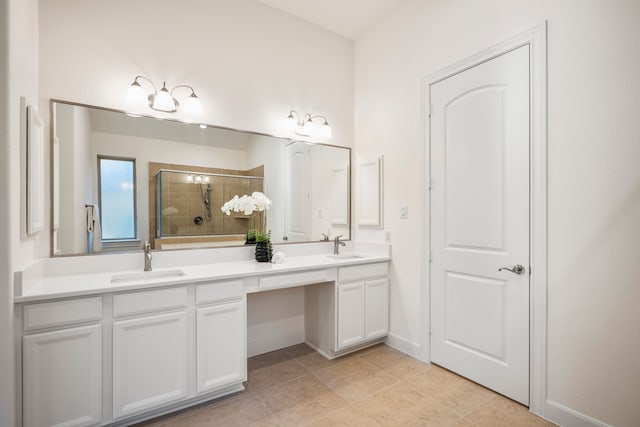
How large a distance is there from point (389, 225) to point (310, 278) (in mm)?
992

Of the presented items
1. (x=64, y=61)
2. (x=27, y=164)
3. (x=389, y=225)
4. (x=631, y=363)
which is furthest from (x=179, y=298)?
(x=631, y=363)

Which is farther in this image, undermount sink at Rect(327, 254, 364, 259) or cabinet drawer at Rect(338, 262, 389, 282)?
undermount sink at Rect(327, 254, 364, 259)

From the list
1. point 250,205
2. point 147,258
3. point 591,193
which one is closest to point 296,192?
point 250,205

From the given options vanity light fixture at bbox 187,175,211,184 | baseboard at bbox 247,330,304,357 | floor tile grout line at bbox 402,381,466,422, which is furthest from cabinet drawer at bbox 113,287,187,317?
floor tile grout line at bbox 402,381,466,422

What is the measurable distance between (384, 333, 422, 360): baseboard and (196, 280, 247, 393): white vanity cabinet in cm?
145

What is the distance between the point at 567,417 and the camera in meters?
→ 1.77

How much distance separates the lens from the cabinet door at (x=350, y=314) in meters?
2.63

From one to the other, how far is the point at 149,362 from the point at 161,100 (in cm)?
176

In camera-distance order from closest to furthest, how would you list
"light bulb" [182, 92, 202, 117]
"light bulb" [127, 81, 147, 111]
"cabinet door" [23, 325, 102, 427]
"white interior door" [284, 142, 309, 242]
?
1. "cabinet door" [23, 325, 102, 427]
2. "light bulb" [127, 81, 147, 111]
3. "light bulb" [182, 92, 202, 117]
4. "white interior door" [284, 142, 309, 242]

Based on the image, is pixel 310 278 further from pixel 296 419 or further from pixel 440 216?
pixel 440 216

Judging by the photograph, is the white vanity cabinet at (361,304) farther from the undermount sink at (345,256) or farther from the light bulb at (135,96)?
the light bulb at (135,96)

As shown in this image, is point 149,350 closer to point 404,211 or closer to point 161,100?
point 161,100

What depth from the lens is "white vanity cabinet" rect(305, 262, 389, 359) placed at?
263 cm

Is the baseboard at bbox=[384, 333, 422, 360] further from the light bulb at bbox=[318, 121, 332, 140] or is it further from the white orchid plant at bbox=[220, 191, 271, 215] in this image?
the light bulb at bbox=[318, 121, 332, 140]
